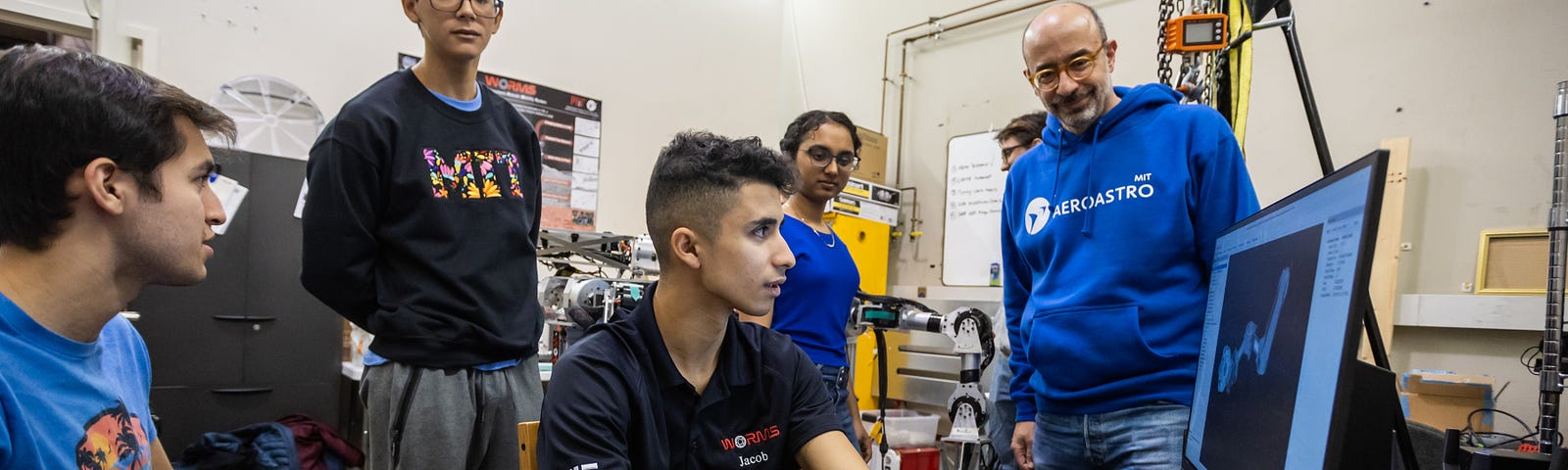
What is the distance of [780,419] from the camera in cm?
139

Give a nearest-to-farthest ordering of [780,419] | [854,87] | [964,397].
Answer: [780,419], [964,397], [854,87]

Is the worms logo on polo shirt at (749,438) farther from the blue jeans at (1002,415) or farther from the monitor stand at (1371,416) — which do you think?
the blue jeans at (1002,415)

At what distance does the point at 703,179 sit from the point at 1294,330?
0.99 meters

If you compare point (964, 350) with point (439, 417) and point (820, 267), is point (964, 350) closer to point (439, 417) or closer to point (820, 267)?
point (820, 267)

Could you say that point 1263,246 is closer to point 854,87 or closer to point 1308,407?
point 1308,407

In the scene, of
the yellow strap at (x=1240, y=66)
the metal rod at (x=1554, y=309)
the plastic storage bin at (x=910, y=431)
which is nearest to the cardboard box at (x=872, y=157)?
the plastic storage bin at (x=910, y=431)

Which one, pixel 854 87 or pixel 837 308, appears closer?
pixel 837 308

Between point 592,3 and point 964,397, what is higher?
point 592,3

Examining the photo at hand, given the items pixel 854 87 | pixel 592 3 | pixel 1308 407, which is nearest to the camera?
pixel 1308 407

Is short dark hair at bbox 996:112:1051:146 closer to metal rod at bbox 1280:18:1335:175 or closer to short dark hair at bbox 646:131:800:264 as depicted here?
metal rod at bbox 1280:18:1335:175

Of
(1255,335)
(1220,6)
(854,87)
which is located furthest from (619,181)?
(1255,335)

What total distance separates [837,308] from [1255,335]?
1.58 m

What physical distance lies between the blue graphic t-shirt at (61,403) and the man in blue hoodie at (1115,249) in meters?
1.40

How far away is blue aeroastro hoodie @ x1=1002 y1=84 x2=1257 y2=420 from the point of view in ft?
4.70
